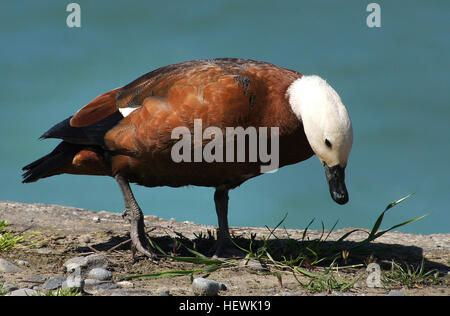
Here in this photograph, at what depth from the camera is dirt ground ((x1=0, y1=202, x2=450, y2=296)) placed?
483cm

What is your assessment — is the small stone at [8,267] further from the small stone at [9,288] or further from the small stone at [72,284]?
the small stone at [72,284]

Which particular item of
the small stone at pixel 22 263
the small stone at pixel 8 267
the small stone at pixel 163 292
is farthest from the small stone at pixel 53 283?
the small stone at pixel 22 263

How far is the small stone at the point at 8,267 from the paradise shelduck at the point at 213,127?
3.74ft

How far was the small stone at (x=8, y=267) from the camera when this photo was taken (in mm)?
5264

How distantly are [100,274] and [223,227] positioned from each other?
1.61 metres

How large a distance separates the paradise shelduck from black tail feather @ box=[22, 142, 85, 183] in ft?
0.72

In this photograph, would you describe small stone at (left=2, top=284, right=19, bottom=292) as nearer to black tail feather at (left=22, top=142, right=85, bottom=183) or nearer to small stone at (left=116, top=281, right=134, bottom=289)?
small stone at (left=116, top=281, right=134, bottom=289)

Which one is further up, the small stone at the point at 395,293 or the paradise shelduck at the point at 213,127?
the paradise shelduck at the point at 213,127

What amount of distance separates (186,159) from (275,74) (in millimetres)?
1142

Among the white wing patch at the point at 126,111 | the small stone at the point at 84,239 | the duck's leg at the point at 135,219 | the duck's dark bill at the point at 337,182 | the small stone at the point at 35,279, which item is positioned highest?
the white wing patch at the point at 126,111

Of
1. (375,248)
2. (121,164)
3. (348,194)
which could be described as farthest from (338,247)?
(121,164)

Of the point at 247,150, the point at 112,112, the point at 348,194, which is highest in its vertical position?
the point at 112,112

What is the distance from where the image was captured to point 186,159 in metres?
5.31
